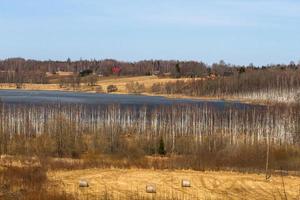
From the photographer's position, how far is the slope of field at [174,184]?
90.3 feet

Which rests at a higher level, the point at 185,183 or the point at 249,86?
the point at 249,86

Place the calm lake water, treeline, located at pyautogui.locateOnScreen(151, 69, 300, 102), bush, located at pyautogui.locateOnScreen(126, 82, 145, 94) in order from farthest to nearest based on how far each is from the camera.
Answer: bush, located at pyautogui.locateOnScreen(126, 82, 145, 94), treeline, located at pyautogui.locateOnScreen(151, 69, 300, 102), the calm lake water

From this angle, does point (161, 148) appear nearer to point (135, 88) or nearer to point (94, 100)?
point (94, 100)

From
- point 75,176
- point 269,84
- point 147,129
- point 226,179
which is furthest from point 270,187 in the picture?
point 269,84

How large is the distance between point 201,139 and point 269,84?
101241mm

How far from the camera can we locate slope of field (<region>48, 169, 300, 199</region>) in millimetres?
27531

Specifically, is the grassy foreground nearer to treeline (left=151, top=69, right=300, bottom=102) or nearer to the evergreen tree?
the evergreen tree

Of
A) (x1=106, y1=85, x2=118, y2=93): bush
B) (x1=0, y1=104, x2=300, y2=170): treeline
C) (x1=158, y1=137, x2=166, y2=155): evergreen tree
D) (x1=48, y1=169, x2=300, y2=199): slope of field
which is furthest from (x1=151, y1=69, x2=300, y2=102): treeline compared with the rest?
(x1=48, y1=169, x2=300, y2=199): slope of field

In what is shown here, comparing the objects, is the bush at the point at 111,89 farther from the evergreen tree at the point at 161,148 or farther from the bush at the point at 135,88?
the evergreen tree at the point at 161,148

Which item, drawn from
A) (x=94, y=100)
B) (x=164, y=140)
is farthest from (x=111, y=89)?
(x=164, y=140)

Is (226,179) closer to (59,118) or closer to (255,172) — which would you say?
(255,172)

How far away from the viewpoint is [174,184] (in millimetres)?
30906

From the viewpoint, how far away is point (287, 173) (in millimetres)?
38688

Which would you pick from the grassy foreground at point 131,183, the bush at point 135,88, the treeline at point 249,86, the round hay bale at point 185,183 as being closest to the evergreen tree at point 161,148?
the grassy foreground at point 131,183
